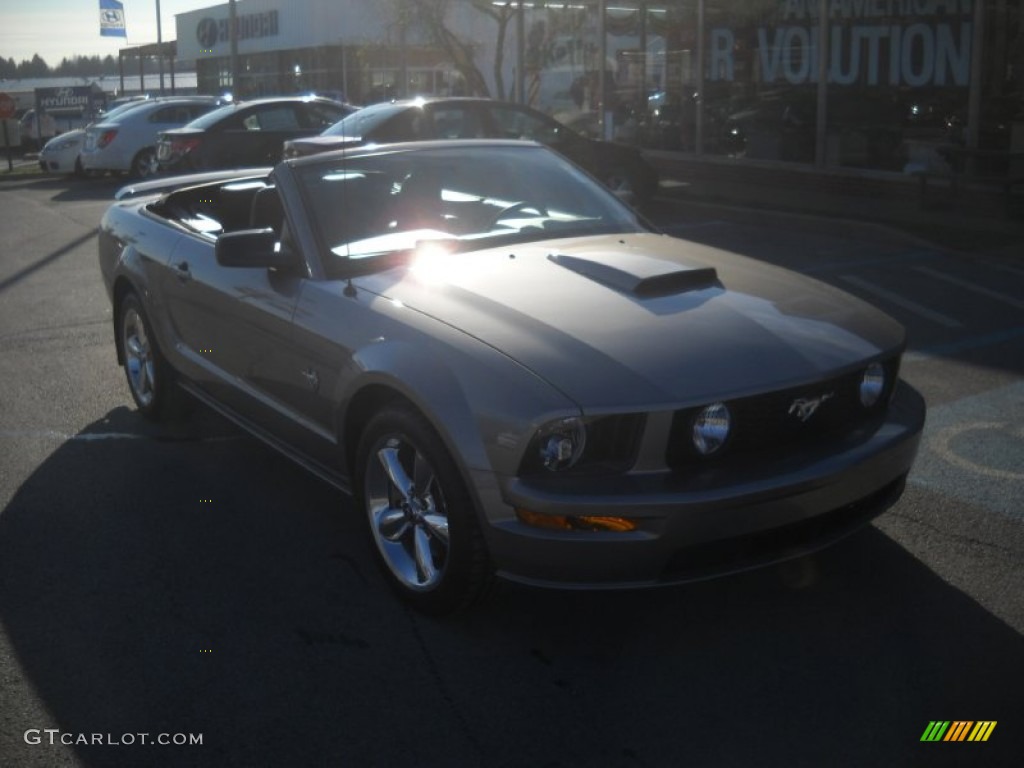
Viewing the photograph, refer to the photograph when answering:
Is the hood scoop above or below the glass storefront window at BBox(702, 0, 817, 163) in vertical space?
below

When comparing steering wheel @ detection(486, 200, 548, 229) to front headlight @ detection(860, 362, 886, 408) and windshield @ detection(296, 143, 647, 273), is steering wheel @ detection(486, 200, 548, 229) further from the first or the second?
front headlight @ detection(860, 362, 886, 408)

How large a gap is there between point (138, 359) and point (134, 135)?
688 inches

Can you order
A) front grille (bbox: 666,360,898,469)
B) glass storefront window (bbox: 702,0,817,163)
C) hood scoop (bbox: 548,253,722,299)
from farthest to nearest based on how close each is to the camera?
1. glass storefront window (bbox: 702,0,817,163)
2. hood scoop (bbox: 548,253,722,299)
3. front grille (bbox: 666,360,898,469)

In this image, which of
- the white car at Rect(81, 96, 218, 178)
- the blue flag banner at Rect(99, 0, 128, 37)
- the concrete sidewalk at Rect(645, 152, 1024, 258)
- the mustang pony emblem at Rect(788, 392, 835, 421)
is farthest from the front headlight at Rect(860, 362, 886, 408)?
the blue flag banner at Rect(99, 0, 128, 37)

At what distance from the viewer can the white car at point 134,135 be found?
22641 millimetres

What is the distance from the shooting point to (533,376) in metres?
3.70

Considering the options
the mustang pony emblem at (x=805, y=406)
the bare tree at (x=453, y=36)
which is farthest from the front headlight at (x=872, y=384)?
the bare tree at (x=453, y=36)

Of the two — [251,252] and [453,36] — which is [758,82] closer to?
[453,36]

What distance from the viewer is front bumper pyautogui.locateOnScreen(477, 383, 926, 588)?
3.54 m

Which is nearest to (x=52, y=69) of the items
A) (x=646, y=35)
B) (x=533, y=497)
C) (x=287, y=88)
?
(x=287, y=88)

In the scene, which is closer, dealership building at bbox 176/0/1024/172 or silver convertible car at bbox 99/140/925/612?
silver convertible car at bbox 99/140/925/612

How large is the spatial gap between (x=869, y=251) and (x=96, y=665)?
9563mm

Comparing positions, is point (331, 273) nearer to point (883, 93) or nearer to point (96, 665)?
point (96, 665)

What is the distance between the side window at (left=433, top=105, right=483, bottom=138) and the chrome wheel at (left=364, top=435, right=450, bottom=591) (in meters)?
9.91
